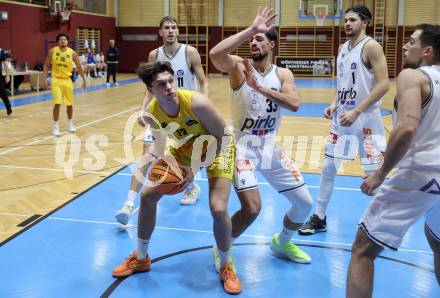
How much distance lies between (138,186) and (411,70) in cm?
361

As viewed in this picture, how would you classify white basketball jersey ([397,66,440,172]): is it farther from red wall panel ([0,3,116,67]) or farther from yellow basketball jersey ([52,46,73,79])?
red wall panel ([0,3,116,67])

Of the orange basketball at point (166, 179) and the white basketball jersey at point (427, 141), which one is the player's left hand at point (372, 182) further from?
the orange basketball at point (166, 179)

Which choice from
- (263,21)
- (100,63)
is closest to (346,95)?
(263,21)

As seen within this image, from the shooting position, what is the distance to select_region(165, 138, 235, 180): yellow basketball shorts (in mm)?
4020

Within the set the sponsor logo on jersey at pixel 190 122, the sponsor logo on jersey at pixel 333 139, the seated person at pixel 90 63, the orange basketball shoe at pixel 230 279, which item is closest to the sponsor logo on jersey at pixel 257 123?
the sponsor logo on jersey at pixel 190 122

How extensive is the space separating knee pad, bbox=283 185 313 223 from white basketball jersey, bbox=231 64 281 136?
59 cm

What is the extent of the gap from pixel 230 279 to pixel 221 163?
3.08ft

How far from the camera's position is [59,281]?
13.3ft

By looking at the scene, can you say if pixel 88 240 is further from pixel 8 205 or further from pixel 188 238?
pixel 8 205

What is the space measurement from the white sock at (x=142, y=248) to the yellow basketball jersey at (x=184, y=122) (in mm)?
760

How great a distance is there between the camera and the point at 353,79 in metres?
5.17

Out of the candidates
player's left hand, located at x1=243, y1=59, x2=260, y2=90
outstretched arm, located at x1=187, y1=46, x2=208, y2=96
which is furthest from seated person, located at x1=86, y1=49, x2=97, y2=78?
player's left hand, located at x1=243, y1=59, x2=260, y2=90

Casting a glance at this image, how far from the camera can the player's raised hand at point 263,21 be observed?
3.79 metres

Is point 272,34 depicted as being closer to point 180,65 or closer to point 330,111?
point 330,111
